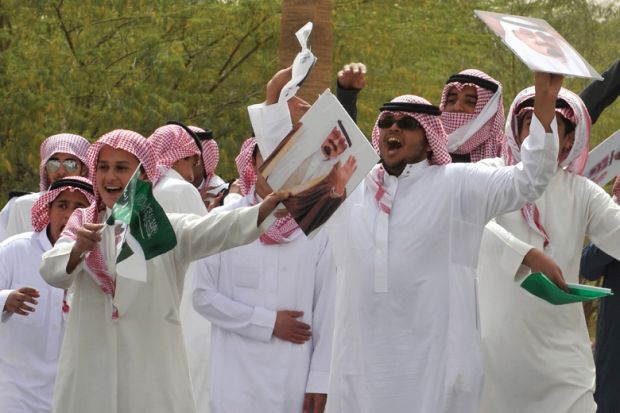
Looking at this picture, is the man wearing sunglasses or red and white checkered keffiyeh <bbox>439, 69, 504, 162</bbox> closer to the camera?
red and white checkered keffiyeh <bbox>439, 69, 504, 162</bbox>

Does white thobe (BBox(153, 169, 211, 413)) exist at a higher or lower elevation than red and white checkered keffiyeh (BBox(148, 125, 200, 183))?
lower

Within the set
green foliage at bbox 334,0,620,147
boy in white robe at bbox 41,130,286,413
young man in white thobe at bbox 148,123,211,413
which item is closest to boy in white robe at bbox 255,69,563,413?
boy in white robe at bbox 41,130,286,413

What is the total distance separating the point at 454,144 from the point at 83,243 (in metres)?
3.11

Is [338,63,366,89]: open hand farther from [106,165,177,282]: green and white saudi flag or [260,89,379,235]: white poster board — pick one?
[106,165,177,282]: green and white saudi flag

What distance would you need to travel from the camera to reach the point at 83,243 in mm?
6914

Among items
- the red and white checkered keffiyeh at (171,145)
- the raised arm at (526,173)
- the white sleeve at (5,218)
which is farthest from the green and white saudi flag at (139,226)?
the white sleeve at (5,218)

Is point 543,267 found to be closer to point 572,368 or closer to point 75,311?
point 572,368

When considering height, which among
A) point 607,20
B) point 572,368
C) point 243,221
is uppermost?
point 243,221

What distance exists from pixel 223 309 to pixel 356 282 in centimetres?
107

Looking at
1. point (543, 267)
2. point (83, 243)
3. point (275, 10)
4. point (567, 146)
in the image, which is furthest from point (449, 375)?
point (275, 10)

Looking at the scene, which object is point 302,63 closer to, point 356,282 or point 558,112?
point 356,282

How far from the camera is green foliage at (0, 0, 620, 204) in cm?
1677

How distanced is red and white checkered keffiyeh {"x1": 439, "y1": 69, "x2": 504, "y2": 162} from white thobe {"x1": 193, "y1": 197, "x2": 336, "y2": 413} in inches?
44.9

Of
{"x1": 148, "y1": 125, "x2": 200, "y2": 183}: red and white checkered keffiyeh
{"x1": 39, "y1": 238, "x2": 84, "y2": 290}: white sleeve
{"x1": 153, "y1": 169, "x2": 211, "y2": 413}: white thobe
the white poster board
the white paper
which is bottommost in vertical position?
{"x1": 153, "y1": 169, "x2": 211, "y2": 413}: white thobe
